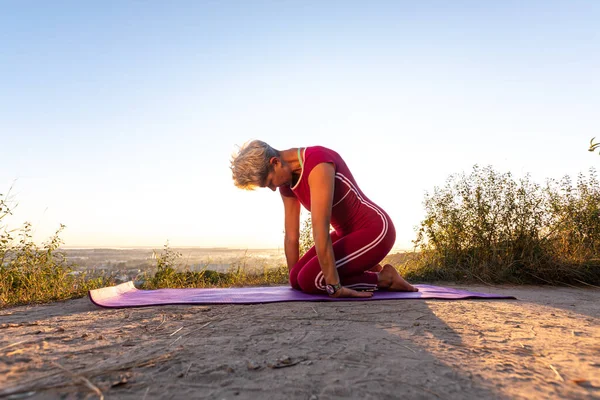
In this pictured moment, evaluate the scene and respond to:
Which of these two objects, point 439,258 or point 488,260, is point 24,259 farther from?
point 488,260

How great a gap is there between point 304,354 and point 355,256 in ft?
5.95

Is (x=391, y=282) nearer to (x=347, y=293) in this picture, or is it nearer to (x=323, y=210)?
(x=347, y=293)

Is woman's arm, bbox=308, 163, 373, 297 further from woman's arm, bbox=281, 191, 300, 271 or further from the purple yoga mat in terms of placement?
woman's arm, bbox=281, 191, 300, 271

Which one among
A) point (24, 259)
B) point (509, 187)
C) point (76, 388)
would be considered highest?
point (509, 187)

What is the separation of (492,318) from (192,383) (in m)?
1.95

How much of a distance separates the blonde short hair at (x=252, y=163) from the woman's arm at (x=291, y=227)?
67 cm

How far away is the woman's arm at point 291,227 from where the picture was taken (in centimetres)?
400

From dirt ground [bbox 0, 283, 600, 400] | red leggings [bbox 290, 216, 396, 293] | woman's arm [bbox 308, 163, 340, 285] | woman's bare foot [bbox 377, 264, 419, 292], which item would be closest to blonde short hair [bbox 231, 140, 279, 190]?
woman's arm [bbox 308, 163, 340, 285]

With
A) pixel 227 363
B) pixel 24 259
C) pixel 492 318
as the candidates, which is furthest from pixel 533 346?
pixel 24 259

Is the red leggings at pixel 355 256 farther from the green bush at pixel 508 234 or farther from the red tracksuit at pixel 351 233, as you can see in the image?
the green bush at pixel 508 234

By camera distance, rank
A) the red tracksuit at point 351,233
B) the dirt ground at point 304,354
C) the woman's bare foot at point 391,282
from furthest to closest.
Answer: the woman's bare foot at point 391,282 < the red tracksuit at point 351,233 < the dirt ground at point 304,354

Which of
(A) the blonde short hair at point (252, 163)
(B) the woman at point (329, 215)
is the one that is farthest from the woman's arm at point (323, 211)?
(A) the blonde short hair at point (252, 163)

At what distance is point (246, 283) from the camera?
18.1 ft

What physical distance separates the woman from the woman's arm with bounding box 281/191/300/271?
10cm
